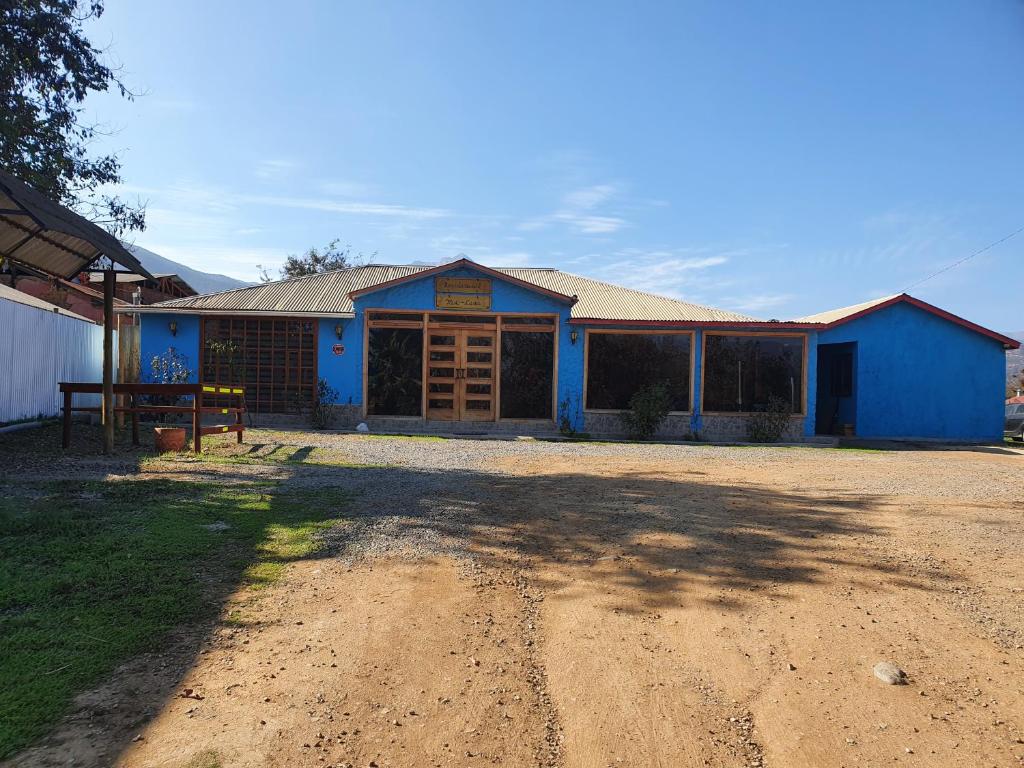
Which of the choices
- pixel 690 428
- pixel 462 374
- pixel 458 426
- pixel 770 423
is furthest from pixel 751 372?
pixel 458 426

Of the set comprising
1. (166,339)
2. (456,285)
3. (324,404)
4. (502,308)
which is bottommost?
(324,404)

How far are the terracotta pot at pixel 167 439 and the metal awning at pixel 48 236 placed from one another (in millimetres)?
2154

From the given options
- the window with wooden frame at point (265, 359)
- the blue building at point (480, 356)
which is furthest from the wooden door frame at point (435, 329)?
the window with wooden frame at point (265, 359)

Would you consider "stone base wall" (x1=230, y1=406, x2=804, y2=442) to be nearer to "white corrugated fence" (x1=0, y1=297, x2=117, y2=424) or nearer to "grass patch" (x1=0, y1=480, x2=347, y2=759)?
"white corrugated fence" (x1=0, y1=297, x2=117, y2=424)

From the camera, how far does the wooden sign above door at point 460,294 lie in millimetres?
15547

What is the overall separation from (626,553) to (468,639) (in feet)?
5.88

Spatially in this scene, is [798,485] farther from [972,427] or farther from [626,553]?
[972,427]

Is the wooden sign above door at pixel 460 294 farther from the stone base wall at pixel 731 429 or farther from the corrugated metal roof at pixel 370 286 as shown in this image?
the stone base wall at pixel 731 429

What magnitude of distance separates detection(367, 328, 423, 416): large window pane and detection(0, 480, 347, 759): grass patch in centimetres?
892

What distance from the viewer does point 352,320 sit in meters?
15.5

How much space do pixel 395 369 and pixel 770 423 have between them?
A: 351 inches

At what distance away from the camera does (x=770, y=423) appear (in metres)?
15.6

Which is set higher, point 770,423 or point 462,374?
point 462,374

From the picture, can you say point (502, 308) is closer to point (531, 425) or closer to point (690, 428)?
point (531, 425)
